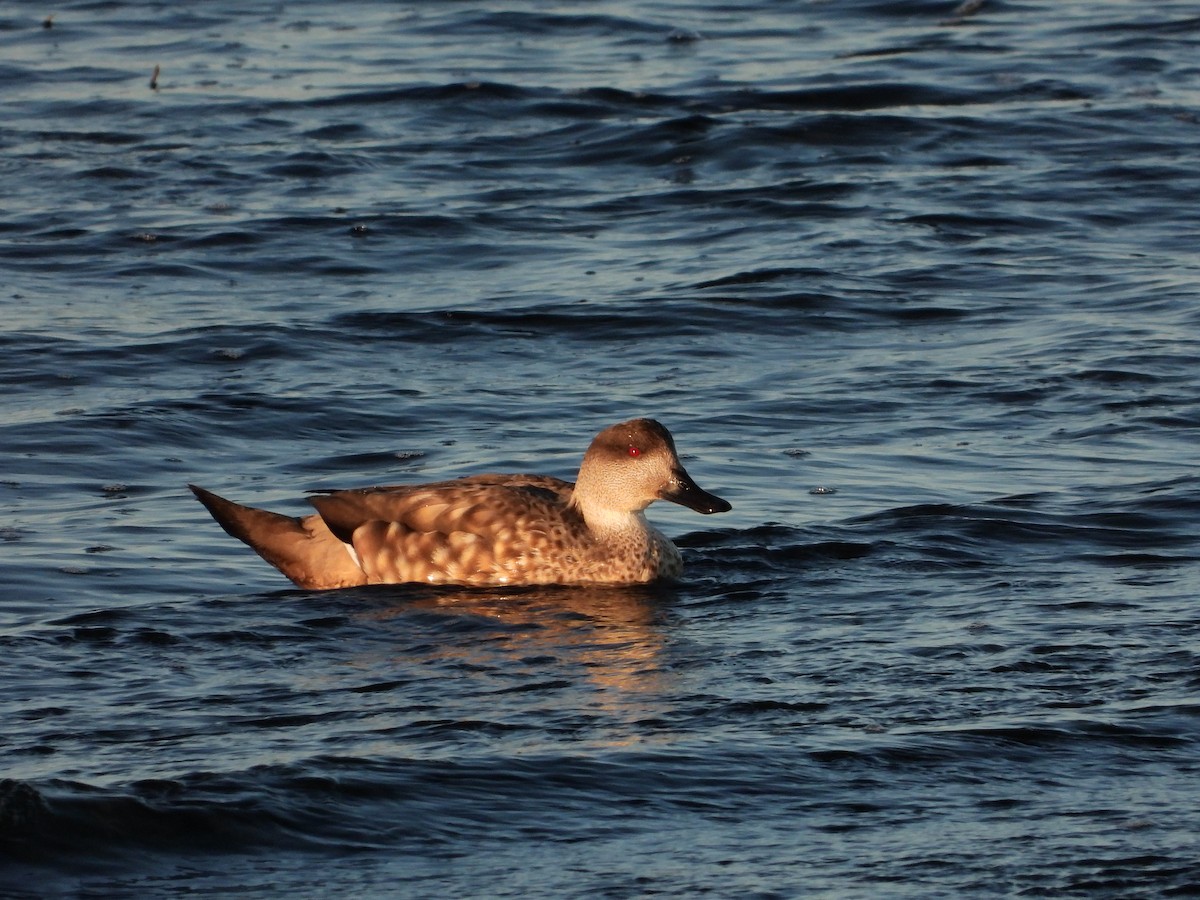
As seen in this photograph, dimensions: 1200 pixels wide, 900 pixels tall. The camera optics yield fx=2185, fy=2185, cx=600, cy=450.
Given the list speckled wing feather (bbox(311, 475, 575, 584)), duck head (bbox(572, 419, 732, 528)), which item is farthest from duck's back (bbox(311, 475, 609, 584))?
duck head (bbox(572, 419, 732, 528))

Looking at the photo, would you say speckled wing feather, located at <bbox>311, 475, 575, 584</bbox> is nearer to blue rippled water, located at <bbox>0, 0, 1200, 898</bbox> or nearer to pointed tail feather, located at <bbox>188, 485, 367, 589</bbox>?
pointed tail feather, located at <bbox>188, 485, 367, 589</bbox>

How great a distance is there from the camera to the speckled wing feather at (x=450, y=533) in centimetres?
957

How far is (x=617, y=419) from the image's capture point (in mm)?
12273

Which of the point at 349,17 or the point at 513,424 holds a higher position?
the point at 349,17

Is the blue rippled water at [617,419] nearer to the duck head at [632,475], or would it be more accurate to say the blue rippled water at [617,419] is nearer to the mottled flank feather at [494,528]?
the mottled flank feather at [494,528]

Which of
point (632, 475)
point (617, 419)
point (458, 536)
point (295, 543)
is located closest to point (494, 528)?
point (458, 536)

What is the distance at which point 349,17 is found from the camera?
24922 millimetres

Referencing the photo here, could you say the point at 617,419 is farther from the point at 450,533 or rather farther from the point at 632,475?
the point at 450,533

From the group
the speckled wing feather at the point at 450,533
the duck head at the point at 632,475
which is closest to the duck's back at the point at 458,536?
the speckled wing feather at the point at 450,533

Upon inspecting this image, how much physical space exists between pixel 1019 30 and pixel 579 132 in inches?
257

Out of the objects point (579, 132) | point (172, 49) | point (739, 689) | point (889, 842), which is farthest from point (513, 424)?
point (172, 49)

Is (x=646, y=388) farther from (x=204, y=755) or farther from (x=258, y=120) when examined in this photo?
(x=258, y=120)

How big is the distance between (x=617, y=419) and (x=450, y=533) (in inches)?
109

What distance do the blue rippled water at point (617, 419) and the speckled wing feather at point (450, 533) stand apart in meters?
0.20
